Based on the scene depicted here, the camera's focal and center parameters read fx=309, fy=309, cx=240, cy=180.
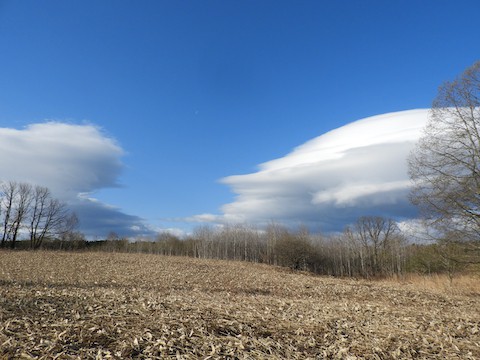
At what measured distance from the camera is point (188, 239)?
85.3 metres

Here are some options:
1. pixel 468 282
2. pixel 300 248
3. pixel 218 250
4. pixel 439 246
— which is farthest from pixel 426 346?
pixel 218 250

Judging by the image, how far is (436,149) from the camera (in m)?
17.1

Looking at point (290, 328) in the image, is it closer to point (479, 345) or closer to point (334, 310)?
point (334, 310)

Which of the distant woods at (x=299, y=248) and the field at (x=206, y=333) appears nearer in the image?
the field at (x=206, y=333)

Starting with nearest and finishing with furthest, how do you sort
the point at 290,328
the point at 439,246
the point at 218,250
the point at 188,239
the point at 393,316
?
the point at 290,328
the point at 393,316
the point at 439,246
the point at 218,250
the point at 188,239

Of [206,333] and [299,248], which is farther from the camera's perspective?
[299,248]

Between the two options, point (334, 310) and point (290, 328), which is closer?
point (290, 328)

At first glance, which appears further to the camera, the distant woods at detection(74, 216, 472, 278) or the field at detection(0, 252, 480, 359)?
the distant woods at detection(74, 216, 472, 278)

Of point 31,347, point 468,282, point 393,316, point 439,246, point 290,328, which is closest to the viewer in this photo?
point 31,347

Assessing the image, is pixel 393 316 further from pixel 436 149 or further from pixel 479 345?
pixel 436 149

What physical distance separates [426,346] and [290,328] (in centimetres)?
237

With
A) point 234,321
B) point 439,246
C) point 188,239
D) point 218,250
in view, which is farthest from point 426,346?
point 188,239

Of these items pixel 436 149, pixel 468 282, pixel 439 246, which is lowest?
pixel 468 282

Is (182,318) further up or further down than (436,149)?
further down
